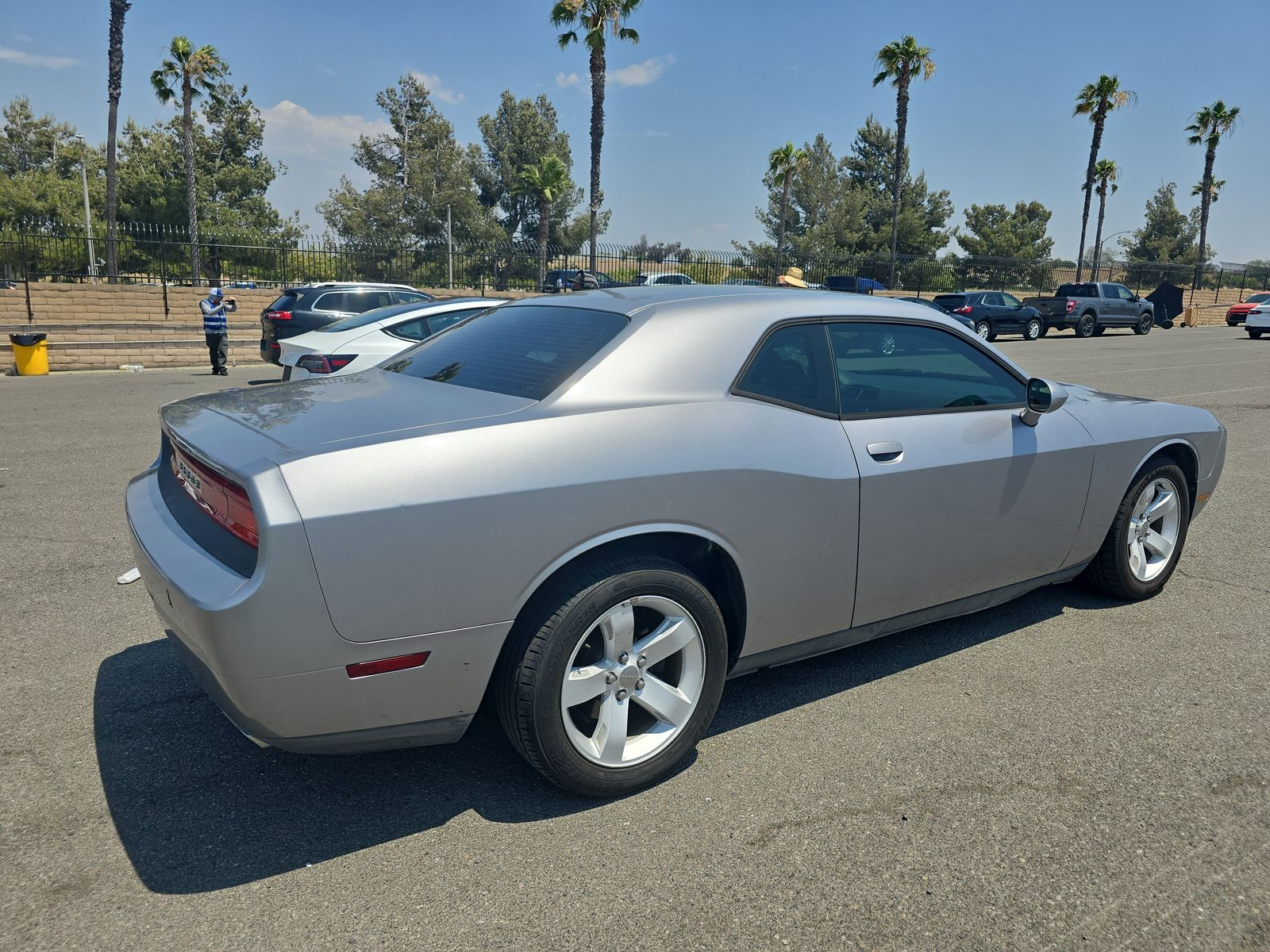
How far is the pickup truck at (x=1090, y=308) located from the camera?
31453 mm

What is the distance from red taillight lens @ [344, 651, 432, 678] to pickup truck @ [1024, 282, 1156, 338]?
3201 cm

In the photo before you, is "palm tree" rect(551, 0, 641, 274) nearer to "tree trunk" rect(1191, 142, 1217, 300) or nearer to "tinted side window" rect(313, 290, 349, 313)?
→ "tinted side window" rect(313, 290, 349, 313)

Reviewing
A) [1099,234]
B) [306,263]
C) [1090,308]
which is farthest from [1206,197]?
[306,263]

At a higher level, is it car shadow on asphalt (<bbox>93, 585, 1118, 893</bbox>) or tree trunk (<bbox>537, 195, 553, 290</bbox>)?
tree trunk (<bbox>537, 195, 553, 290</bbox>)

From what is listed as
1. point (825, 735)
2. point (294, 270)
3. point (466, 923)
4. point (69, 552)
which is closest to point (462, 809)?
point (466, 923)

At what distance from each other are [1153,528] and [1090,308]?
30.7 m

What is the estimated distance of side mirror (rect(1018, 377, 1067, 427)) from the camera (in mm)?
3881

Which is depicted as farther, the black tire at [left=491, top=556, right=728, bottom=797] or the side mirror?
the side mirror

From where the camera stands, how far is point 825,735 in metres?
3.33

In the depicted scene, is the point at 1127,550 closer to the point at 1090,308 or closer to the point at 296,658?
the point at 296,658

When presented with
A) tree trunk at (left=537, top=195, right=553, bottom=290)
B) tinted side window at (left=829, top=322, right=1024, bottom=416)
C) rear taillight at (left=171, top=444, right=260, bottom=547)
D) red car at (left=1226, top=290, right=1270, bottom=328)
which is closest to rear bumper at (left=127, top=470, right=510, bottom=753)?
rear taillight at (left=171, top=444, right=260, bottom=547)

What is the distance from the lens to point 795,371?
132 inches

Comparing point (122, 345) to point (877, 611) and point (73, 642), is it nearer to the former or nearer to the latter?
point (73, 642)

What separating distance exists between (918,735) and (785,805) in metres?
0.72
